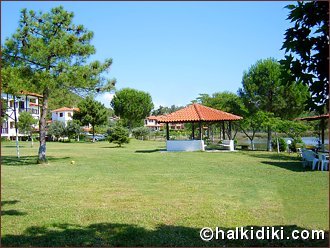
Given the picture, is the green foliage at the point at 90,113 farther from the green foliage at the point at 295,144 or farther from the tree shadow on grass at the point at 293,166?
the tree shadow on grass at the point at 293,166

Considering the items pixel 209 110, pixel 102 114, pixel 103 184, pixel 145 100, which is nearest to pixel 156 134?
pixel 145 100

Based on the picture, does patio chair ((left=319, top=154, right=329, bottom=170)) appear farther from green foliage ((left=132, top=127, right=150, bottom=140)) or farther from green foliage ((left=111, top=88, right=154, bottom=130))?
green foliage ((left=111, top=88, right=154, bottom=130))

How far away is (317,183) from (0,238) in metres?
8.72

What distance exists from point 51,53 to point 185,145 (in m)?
13.2

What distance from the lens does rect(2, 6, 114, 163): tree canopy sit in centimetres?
1588

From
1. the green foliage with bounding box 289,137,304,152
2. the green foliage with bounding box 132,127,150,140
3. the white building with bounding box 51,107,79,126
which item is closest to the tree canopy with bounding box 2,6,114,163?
the green foliage with bounding box 289,137,304,152

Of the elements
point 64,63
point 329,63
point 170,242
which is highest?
point 64,63

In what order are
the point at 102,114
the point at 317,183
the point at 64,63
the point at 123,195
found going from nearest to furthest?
1. the point at 123,195
2. the point at 317,183
3. the point at 64,63
4. the point at 102,114

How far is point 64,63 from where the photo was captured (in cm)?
1623

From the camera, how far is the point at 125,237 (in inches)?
213

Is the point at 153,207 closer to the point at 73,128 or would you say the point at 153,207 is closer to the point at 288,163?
the point at 288,163

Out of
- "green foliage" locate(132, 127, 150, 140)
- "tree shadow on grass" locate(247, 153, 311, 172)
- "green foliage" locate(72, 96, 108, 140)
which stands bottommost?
"tree shadow on grass" locate(247, 153, 311, 172)

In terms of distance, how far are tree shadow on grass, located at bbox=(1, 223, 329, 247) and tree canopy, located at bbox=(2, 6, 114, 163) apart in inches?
435

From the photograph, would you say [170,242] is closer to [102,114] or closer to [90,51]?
[90,51]
